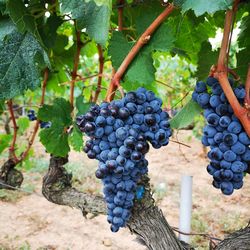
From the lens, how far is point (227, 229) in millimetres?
4156

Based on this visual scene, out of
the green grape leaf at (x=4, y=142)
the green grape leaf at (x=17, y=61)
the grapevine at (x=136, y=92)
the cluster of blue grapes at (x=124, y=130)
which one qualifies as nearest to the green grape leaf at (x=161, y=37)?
the grapevine at (x=136, y=92)

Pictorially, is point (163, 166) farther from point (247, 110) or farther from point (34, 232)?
point (247, 110)

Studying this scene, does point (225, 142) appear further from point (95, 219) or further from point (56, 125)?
point (95, 219)

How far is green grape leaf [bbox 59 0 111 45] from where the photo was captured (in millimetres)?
845

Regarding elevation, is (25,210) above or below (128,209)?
below

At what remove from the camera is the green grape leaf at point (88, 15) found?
84 cm

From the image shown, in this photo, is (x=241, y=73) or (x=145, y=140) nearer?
(x=145, y=140)

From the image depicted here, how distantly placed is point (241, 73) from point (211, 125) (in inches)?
10.0

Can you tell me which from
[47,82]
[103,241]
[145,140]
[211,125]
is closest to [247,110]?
[211,125]

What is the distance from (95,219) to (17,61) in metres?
3.59

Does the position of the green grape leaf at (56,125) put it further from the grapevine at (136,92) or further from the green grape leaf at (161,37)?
the green grape leaf at (161,37)

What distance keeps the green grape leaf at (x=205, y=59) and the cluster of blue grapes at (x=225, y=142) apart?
0.25m

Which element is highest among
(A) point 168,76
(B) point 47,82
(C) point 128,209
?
(B) point 47,82

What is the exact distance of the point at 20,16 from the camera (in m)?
0.94
